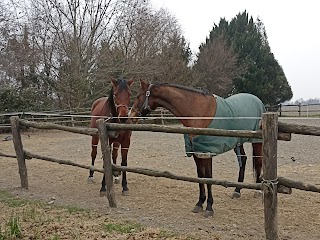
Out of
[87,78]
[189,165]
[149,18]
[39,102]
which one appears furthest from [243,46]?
[189,165]

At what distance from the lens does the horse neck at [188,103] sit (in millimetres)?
4703

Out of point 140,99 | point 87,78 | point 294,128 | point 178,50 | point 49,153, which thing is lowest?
point 49,153

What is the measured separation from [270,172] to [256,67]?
2988cm

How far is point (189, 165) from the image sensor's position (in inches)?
321

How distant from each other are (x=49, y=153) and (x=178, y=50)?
1760 centimetres

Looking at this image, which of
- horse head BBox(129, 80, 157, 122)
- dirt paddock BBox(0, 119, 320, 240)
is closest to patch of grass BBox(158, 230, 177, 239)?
dirt paddock BBox(0, 119, 320, 240)

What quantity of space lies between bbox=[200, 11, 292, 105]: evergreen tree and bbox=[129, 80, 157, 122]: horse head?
27514mm

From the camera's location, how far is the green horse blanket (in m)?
4.52

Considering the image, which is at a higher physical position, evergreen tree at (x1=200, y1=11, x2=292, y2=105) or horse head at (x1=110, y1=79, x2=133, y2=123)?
evergreen tree at (x1=200, y1=11, x2=292, y2=105)

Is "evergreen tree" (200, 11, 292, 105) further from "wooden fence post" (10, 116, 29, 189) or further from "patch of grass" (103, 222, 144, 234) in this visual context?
"patch of grass" (103, 222, 144, 234)

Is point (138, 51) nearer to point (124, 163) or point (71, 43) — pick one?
point (71, 43)

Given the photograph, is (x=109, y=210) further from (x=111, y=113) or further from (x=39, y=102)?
(x=39, y=102)

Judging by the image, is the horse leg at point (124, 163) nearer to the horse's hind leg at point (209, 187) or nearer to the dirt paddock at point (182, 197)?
the dirt paddock at point (182, 197)

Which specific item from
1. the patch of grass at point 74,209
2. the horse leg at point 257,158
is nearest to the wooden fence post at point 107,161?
the patch of grass at point 74,209
